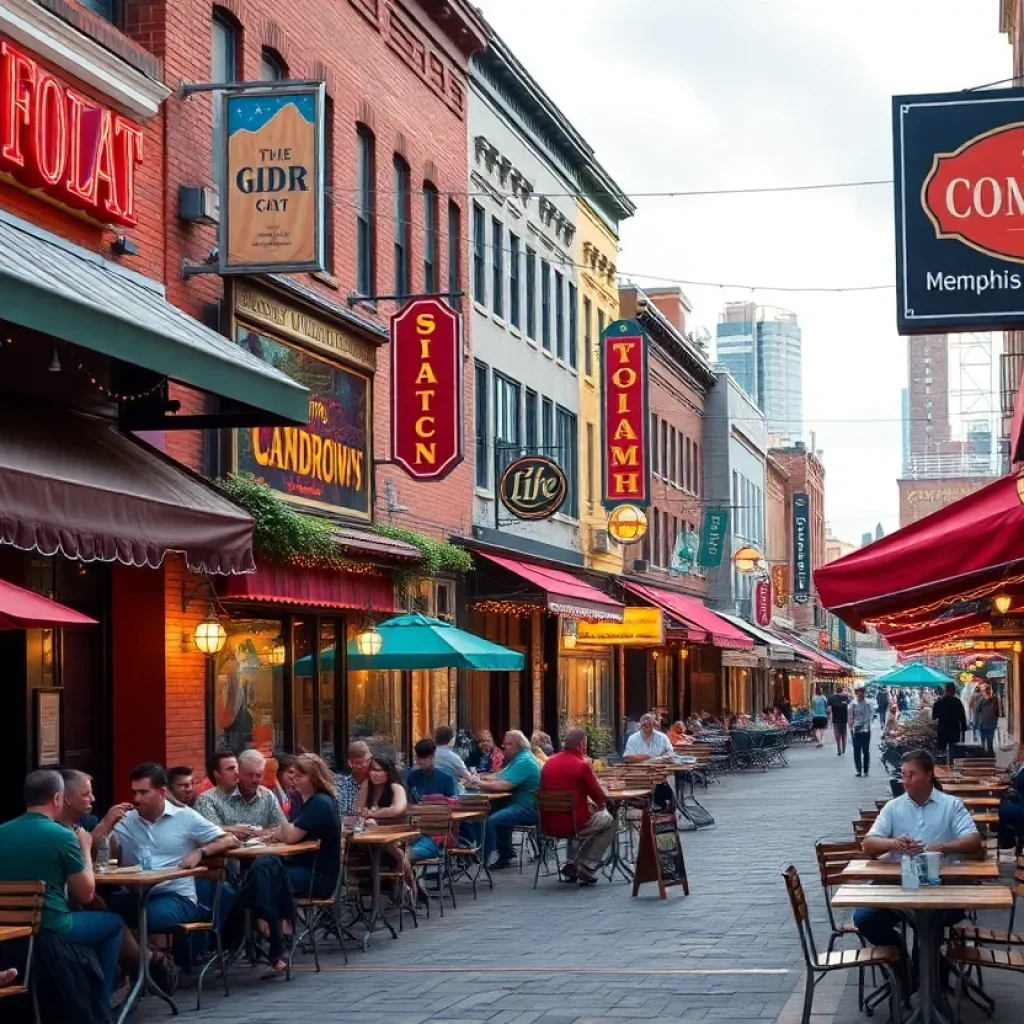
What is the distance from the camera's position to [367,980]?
12.2 metres

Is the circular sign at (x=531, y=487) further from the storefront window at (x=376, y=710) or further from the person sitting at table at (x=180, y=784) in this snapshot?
the person sitting at table at (x=180, y=784)

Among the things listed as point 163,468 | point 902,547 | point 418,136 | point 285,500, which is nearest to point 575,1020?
point 902,547

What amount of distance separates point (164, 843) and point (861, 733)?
27516 mm

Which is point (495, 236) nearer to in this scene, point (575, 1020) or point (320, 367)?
point (320, 367)

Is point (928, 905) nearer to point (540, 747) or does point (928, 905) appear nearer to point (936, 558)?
point (936, 558)

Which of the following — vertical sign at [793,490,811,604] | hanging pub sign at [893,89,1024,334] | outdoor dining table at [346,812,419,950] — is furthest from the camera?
vertical sign at [793,490,811,604]

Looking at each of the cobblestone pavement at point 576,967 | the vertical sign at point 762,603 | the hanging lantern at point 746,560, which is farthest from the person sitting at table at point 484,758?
the vertical sign at point 762,603

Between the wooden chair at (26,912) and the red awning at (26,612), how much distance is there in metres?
1.39

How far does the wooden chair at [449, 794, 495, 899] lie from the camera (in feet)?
57.8

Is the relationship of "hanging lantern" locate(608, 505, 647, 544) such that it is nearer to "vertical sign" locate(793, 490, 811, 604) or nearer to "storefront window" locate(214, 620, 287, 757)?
"storefront window" locate(214, 620, 287, 757)

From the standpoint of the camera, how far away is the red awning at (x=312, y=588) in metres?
17.4

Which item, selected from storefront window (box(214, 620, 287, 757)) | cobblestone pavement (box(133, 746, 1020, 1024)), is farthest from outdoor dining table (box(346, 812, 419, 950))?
storefront window (box(214, 620, 287, 757))

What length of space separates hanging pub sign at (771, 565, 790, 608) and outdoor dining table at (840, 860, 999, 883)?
197ft

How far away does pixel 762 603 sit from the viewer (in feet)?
198
